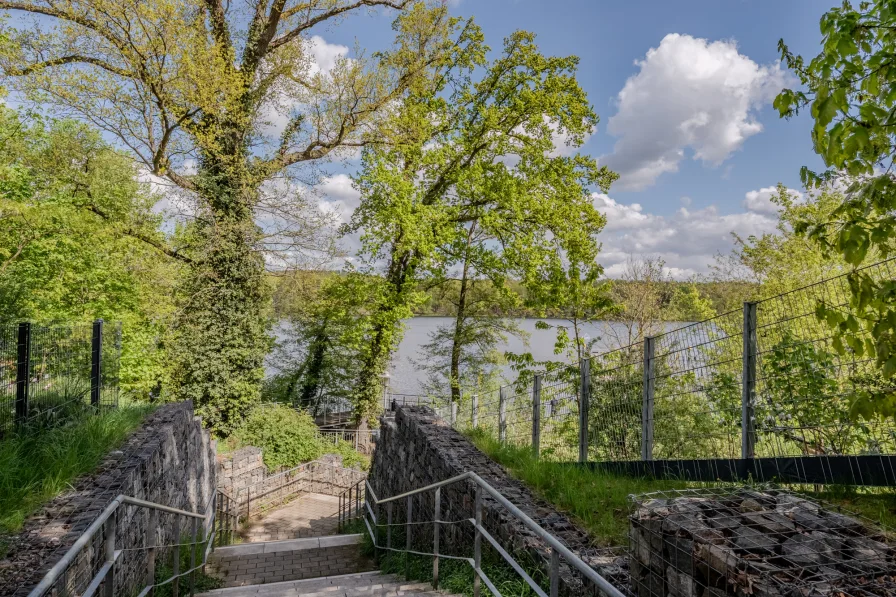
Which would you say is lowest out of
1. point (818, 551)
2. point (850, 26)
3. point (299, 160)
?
point (818, 551)

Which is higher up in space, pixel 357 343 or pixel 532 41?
pixel 532 41

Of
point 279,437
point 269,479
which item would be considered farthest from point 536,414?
point 279,437

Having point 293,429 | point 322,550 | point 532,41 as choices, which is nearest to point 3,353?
point 322,550

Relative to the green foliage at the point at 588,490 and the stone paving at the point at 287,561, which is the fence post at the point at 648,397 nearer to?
the green foliage at the point at 588,490

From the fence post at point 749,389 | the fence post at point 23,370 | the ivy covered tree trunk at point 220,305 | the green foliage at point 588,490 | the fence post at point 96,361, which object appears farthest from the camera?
the ivy covered tree trunk at point 220,305

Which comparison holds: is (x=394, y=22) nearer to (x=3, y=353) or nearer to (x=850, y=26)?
(x=3, y=353)

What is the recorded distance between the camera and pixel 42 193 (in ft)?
55.1

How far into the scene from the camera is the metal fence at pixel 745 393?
150 inches

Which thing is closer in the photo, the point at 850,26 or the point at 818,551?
the point at 850,26

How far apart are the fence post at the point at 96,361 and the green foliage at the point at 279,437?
6422 millimetres

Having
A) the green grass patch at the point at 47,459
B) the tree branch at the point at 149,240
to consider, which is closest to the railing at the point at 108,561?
the green grass patch at the point at 47,459

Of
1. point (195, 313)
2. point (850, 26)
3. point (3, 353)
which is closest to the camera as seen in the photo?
point (850, 26)

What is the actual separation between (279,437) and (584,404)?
35.8ft

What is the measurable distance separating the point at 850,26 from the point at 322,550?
895 centimetres
